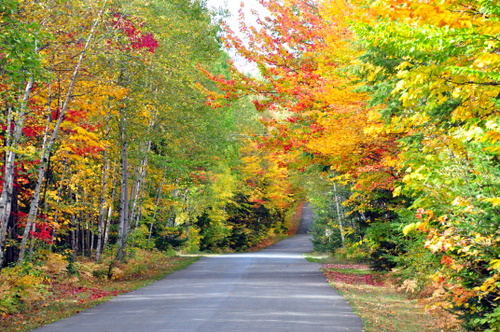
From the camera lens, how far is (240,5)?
17656 mm

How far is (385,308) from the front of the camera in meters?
12.0

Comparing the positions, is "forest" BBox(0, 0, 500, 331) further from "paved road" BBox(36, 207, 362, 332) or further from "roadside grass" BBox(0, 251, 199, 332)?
"paved road" BBox(36, 207, 362, 332)

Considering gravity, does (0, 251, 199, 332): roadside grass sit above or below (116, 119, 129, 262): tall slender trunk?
below

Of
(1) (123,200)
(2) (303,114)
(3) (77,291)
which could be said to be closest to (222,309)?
(3) (77,291)

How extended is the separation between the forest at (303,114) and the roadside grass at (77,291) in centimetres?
95

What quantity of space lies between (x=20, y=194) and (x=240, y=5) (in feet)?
31.8

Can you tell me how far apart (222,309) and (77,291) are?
18.5 feet

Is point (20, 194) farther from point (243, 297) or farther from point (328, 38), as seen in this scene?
point (328, 38)

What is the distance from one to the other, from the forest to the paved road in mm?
2376

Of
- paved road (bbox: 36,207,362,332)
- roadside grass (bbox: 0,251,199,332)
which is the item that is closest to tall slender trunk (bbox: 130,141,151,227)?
roadside grass (bbox: 0,251,199,332)

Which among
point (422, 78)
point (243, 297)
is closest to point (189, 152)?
point (243, 297)

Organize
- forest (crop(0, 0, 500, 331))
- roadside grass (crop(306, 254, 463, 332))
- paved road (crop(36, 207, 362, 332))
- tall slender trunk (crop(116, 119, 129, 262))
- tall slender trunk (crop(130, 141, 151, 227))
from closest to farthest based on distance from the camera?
forest (crop(0, 0, 500, 331)) < paved road (crop(36, 207, 362, 332)) < roadside grass (crop(306, 254, 463, 332)) < tall slender trunk (crop(116, 119, 129, 262)) < tall slender trunk (crop(130, 141, 151, 227))

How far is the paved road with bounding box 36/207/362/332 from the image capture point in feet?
30.7

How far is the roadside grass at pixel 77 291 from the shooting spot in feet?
34.2
